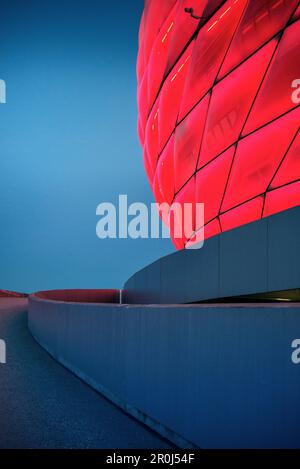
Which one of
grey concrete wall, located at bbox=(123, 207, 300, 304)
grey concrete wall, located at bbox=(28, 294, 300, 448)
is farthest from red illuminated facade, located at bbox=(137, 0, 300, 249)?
grey concrete wall, located at bbox=(28, 294, 300, 448)

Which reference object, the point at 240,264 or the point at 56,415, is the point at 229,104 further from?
the point at 56,415

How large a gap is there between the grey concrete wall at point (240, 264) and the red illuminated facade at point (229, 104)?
5.60ft

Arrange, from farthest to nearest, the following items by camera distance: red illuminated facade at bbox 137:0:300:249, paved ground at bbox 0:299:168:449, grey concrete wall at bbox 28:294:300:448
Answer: red illuminated facade at bbox 137:0:300:249, paved ground at bbox 0:299:168:449, grey concrete wall at bbox 28:294:300:448

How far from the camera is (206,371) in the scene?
380 centimetres

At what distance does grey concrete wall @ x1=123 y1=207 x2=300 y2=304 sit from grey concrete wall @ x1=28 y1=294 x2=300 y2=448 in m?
2.78

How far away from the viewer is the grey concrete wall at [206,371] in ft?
10.7

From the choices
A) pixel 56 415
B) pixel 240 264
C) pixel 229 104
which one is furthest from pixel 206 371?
pixel 229 104

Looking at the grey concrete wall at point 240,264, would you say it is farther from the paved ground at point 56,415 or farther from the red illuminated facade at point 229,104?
the paved ground at point 56,415

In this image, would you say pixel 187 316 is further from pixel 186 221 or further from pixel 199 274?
pixel 186 221

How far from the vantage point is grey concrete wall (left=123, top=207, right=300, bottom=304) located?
634 cm

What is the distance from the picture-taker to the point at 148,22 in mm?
14984

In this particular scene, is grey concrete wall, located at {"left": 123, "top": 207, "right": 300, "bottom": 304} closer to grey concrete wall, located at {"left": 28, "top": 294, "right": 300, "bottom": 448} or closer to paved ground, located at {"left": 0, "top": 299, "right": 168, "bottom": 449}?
grey concrete wall, located at {"left": 28, "top": 294, "right": 300, "bottom": 448}

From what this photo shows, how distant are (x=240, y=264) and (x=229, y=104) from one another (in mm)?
4589

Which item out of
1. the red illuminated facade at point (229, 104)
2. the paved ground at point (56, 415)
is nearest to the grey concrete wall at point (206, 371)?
the paved ground at point (56, 415)
